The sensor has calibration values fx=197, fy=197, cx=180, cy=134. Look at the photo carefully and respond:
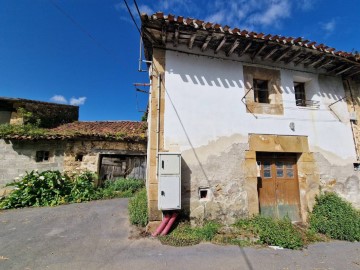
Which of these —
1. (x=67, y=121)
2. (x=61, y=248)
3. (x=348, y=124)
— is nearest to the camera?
(x=61, y=248)

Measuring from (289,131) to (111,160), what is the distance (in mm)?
7778

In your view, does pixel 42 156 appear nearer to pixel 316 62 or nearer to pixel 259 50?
pixel 259 50

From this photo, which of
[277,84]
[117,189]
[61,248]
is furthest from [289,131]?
[117,189]

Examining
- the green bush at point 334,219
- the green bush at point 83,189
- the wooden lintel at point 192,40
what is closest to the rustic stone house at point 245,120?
the wooden lintel at point 192,40

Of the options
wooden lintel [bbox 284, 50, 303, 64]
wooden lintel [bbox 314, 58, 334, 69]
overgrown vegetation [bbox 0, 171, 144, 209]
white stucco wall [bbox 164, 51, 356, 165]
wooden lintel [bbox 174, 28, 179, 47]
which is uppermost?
wooden lintel [bbox 174, 28, 179, 47]

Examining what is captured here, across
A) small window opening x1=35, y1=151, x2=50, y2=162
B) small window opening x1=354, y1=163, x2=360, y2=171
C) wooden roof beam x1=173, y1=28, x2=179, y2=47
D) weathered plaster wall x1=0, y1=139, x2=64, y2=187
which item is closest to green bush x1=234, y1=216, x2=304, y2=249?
small window opening x1=354, y1=163, x2=360, y2=171

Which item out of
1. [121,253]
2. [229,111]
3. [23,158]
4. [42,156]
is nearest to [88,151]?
[42,156]

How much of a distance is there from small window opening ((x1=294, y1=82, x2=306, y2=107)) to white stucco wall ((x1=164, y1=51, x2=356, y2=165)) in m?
0.21

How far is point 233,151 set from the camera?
5.55 meters

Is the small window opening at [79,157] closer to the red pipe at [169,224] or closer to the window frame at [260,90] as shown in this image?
the red pipe at [169,224]

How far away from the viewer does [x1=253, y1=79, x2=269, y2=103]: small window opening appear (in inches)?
251

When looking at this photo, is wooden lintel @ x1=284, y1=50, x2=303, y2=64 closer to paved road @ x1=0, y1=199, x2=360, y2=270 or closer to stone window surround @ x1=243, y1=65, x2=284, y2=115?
stone window surround @ x1=243, y1=65, x2=284, y2=115

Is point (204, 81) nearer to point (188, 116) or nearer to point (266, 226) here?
point (188, 116)

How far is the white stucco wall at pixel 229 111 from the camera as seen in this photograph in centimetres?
540
